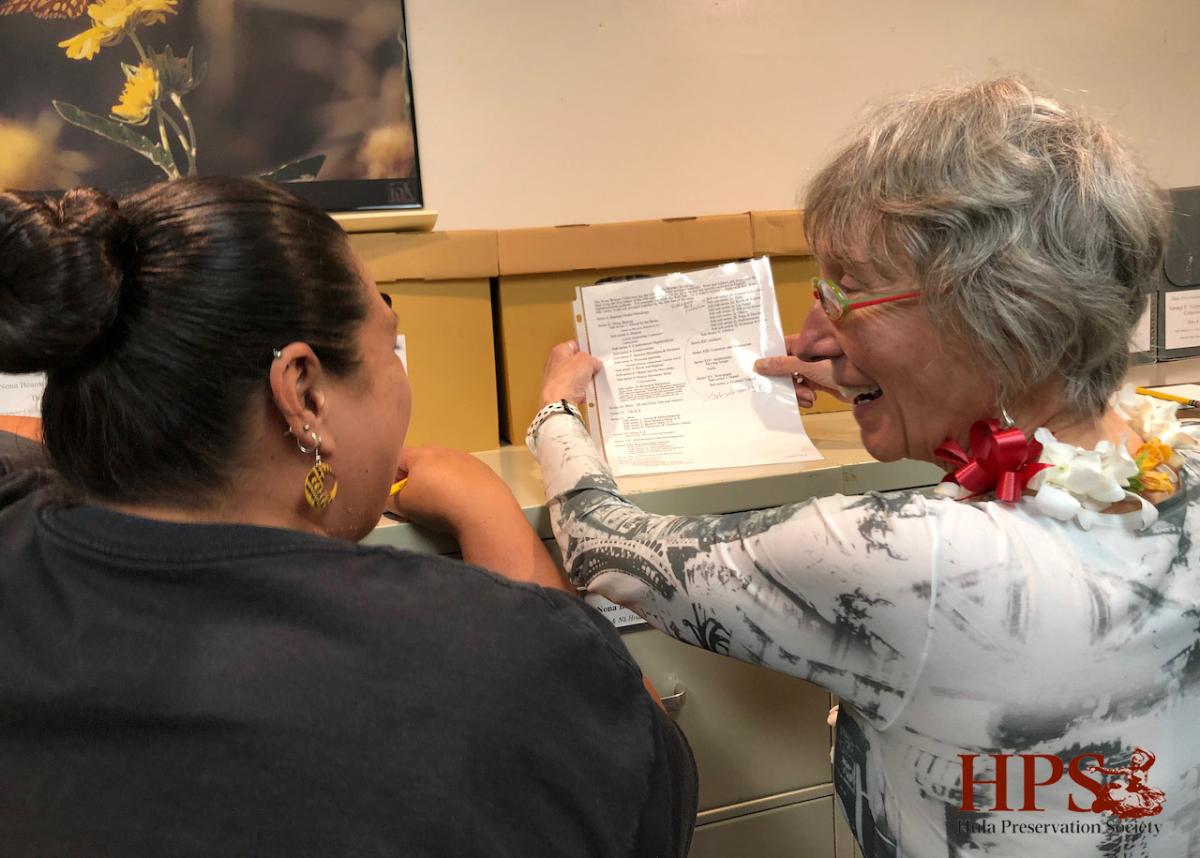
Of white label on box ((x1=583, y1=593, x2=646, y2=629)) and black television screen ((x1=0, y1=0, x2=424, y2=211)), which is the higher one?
black television screen ((x1=0, y1=0, x2=424, y2=211))

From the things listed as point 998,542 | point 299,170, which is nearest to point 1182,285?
point 998,542

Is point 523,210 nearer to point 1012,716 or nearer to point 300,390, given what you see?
point 300,390

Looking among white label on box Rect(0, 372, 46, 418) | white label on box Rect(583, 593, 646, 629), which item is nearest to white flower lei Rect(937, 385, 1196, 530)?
white label on box Rect(583, 593, 646, 629)

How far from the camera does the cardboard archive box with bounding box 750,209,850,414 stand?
4.11ft

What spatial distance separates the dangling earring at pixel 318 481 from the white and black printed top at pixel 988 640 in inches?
11.4

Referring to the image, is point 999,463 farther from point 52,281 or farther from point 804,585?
point 52,281

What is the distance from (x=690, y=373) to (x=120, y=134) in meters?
0.98

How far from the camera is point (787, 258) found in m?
1.27

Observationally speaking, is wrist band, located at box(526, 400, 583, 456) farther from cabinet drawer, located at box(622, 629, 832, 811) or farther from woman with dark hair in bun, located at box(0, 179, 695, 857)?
woman with dark hair in bun, located at box(0, 179, 695, 857)

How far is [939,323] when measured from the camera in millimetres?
716

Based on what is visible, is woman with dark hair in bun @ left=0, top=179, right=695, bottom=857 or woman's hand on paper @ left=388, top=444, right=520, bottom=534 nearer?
woman with dark hair in bun @ left=0, top=179, right=695, bottom=857

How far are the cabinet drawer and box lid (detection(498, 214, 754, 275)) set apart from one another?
0.52 meters

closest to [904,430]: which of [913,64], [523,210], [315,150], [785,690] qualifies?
[785,690]

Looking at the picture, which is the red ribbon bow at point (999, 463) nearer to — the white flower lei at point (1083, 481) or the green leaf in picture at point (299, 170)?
the white flower lei at point (1083, 481)
